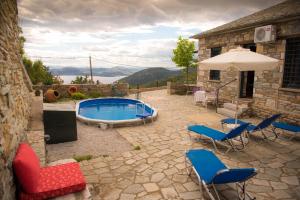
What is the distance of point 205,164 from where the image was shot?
4.02m

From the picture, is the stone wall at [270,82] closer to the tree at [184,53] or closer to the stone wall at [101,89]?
the tree at [184,53]

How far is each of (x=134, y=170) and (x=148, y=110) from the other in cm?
682

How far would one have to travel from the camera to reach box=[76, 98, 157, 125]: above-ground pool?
10.9 meters

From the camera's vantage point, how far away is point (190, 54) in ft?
51.8

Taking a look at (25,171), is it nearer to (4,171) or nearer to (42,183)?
(4,171)

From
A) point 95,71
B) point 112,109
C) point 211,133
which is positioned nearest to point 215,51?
point 112,109

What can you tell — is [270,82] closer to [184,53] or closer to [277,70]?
[277,70]

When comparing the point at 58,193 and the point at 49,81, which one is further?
the point at 49,81

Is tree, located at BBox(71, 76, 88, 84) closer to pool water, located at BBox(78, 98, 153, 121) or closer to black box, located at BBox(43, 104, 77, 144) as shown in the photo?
pool water, located at BBox(78, 98, 153, 121)

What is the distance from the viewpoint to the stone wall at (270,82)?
7902mm

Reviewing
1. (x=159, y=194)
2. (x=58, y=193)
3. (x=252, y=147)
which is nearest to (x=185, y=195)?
(x=159, y=194)

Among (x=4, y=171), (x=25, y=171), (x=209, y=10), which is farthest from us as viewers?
(x=209, y=10)

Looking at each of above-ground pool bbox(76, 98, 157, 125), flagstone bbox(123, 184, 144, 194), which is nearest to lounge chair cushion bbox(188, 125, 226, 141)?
flagstone bbox(123, 184, 144, 194)

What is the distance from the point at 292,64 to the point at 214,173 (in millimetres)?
6830
